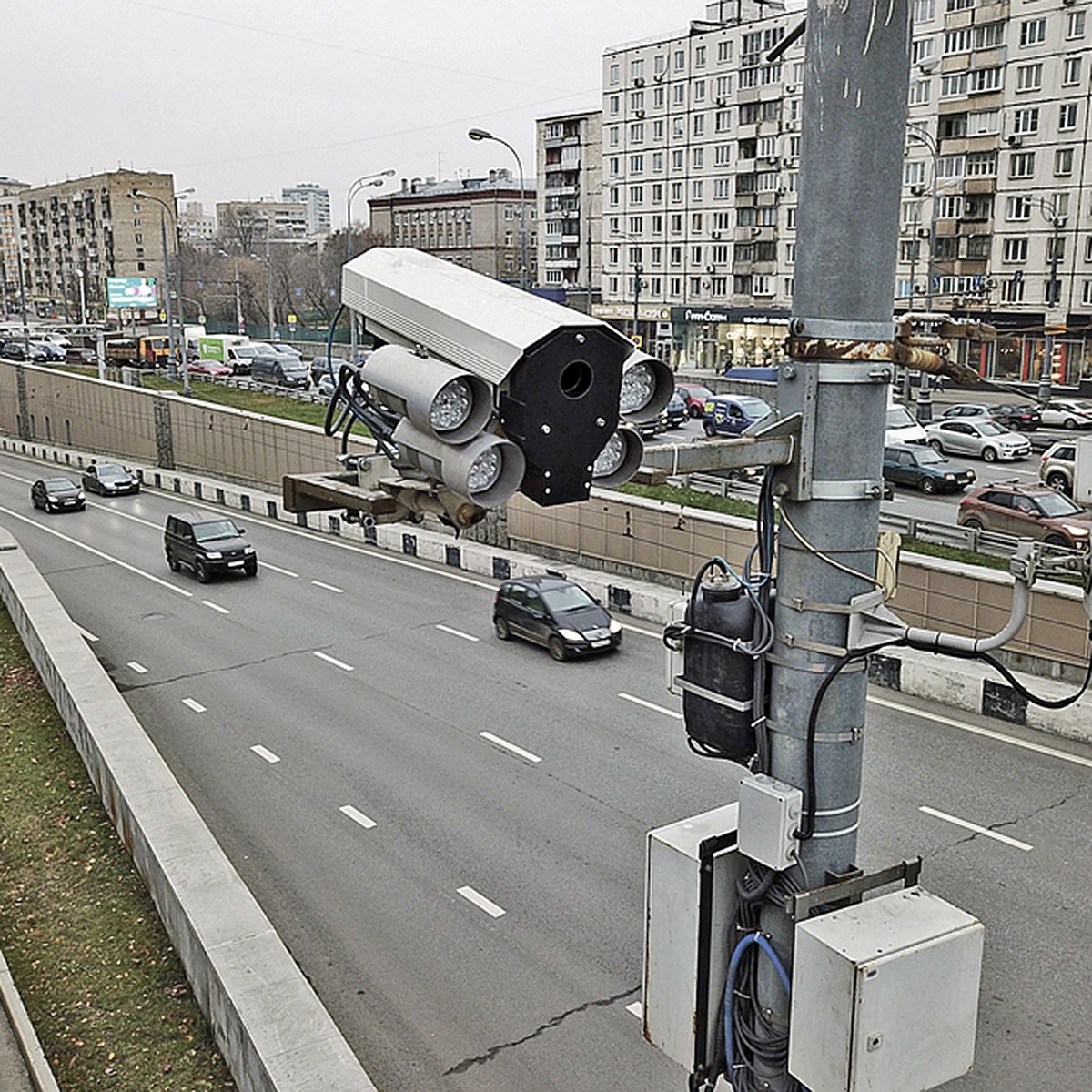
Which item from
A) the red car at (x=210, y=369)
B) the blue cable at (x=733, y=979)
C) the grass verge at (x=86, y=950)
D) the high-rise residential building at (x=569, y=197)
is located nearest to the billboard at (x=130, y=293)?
the red car at (x=210, y=369)

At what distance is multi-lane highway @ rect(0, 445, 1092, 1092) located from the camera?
9375 mm

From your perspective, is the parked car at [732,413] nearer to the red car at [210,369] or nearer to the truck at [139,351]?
the red car at [210,369]

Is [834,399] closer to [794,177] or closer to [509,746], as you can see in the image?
[509,746]

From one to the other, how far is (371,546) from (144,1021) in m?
23.1

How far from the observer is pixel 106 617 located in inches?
968

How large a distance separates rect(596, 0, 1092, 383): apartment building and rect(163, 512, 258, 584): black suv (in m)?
26.6

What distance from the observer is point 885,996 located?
3.16 metres

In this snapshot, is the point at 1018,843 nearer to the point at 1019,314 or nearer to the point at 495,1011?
the point at 495,1011

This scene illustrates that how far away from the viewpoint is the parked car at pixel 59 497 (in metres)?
39.6

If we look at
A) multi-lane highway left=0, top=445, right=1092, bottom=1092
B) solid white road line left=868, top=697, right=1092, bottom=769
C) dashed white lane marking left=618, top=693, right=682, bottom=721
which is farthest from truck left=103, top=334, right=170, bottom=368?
solid white road line left=868, top=697, right=1092, bottom=769

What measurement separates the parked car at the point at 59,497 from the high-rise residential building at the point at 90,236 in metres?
88.3

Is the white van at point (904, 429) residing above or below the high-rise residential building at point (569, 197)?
below

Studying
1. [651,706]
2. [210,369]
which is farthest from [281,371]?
[651,706]

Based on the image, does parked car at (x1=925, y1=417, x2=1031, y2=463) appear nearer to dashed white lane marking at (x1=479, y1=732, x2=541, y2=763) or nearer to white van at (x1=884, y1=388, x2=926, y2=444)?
white van at (x1=884, y1=388, x2=926, y2=444)
